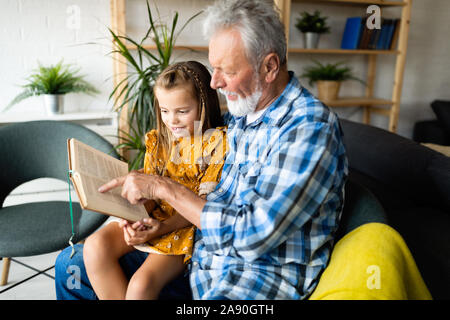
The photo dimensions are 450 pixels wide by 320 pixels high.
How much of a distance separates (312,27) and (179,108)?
8.26 ft

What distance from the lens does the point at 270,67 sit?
112 cm

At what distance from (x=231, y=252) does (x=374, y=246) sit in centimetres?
35

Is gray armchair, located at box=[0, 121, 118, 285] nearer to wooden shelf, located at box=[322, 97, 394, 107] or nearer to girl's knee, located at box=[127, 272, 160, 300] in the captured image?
girl's knee, located at box=[127, 272, 160, 300]

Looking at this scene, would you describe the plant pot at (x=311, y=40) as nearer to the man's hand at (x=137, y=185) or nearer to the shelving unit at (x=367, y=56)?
the shelving unit at (x=367, y=56)

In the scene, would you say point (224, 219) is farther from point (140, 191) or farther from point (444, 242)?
point (444, 242)

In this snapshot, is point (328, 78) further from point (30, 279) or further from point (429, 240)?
point (30, 279)

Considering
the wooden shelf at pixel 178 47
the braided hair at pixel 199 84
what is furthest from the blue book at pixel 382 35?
the braided hair at pixel 199 84

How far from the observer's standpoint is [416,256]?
1.38 meters

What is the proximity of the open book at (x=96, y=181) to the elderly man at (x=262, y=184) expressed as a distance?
0.04m

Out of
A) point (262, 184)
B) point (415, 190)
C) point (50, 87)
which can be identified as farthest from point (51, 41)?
point (415, 190)

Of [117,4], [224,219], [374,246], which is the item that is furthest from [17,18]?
[374,246]

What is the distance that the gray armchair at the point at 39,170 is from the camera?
1.67 m

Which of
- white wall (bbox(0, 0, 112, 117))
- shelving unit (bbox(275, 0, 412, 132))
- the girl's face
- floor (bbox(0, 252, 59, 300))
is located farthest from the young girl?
shelving unit (bbox(275, 0, 412, 132))

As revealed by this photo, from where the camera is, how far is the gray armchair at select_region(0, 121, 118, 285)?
167cm
